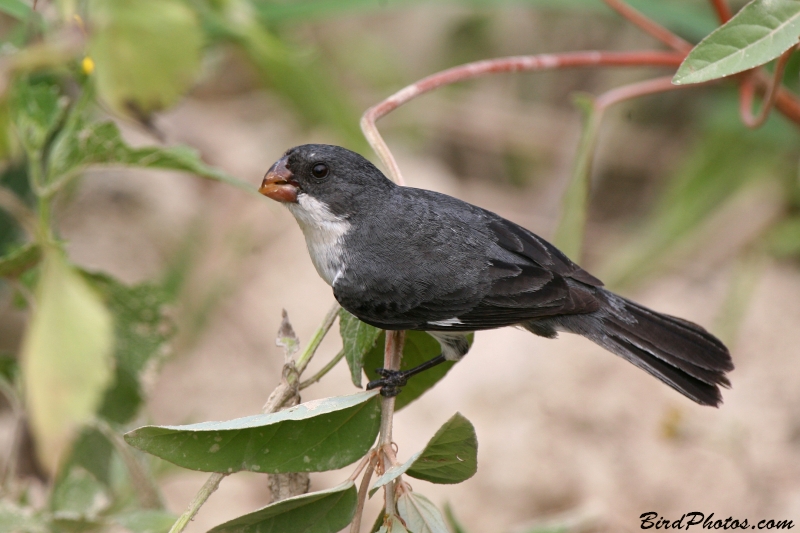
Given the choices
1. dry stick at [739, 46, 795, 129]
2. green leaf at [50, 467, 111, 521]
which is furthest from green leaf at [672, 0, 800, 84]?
green leaf at [50, 467, 111, 521]

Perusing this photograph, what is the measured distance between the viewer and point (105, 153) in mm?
2457

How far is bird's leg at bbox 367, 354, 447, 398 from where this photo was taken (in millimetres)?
2186

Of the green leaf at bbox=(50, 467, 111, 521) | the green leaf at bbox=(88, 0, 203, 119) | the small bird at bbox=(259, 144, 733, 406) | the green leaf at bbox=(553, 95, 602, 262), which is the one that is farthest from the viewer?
Result: the green leaf at bbox=(553, 95, 602, 262)

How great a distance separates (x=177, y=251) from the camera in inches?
176

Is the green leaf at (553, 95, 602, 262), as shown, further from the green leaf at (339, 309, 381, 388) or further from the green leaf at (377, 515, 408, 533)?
the green leaf at (377, 515, 408, 533)

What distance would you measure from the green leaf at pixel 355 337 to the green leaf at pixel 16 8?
4.51ft

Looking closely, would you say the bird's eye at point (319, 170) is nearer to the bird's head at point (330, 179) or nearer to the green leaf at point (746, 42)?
the bird's head at point (330, 179)

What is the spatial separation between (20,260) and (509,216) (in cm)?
370

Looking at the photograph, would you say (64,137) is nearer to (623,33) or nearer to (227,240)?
(227,240)

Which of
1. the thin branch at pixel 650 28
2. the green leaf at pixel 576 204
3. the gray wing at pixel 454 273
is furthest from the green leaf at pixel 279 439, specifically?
the thin branch at pixel 650 28

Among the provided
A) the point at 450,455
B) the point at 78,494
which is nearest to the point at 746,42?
the point at 450,455

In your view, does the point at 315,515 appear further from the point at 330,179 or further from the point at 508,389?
the point at 508,389

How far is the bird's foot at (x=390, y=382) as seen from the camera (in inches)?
85.4

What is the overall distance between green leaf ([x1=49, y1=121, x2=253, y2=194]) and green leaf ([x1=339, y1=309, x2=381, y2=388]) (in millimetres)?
485
